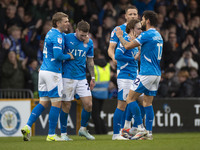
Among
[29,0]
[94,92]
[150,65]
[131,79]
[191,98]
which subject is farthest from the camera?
[29,0]

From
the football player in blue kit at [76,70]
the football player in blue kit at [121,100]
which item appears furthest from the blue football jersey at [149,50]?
the football player in blue kit at [76,70]

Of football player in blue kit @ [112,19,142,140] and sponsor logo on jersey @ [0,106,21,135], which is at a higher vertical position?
football player in blue kit @ [112,19,142,140]

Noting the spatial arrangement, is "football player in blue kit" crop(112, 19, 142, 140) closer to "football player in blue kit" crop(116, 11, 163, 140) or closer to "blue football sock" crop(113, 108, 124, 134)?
"blue football sock" crop(113, 108, 124, 134)

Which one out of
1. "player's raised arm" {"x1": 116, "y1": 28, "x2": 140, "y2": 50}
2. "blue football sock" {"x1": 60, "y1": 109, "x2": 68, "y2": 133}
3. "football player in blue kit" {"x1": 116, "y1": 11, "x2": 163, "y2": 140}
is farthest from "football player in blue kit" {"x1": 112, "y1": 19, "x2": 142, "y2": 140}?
"blue football sock" {"x1": 60, "y1": 109, "x2": 68, "y2": 133}

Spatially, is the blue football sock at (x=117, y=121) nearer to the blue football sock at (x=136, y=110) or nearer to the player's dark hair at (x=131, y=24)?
the blue football sock at (x=136, y=110)

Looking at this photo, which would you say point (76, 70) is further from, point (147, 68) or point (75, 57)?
point (147, 68)

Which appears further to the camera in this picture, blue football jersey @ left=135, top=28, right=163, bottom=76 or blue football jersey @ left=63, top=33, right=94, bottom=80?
blue football jersey @ left=63, top=33, right=94, bottom=80

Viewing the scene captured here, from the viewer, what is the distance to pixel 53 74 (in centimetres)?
941

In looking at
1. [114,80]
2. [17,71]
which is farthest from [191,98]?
[17,71]

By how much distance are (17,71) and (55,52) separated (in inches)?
190

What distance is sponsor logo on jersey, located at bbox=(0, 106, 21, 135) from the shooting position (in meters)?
12.9

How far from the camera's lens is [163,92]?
585 inches

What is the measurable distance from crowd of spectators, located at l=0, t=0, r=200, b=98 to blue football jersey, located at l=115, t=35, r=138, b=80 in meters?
4.44

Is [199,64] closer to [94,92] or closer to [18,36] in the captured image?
[94,92]
